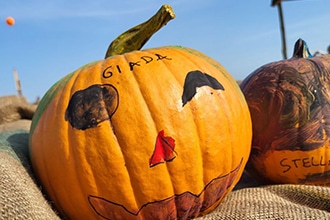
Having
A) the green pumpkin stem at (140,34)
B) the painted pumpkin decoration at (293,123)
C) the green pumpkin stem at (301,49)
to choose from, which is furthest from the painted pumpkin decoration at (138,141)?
the green pumpkin stem at (301,49)

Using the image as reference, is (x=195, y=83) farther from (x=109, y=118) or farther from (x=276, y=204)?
(x=276, y=204)

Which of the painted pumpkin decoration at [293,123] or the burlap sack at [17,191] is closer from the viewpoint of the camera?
the burlap sack at [17,191]

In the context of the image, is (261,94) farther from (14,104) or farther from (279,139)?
(14,104)

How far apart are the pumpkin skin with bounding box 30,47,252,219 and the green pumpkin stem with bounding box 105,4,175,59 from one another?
6.7 inches

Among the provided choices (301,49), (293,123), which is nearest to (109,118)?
(293,123)

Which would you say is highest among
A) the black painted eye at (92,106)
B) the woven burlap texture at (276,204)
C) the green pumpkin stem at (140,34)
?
the green pumpkin stem at (140,34)

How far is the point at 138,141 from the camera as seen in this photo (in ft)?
3.10

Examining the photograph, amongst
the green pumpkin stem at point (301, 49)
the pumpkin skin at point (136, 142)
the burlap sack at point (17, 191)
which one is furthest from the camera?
the green pumpkin stem at point (301, 49)

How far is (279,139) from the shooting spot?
4.31 ft

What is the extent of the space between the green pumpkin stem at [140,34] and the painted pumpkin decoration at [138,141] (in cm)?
17

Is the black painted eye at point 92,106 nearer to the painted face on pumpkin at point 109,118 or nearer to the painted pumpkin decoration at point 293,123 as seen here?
the painted face on pumpkin at point 109,118

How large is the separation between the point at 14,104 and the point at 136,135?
213cm

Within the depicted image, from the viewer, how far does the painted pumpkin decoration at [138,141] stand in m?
0.95

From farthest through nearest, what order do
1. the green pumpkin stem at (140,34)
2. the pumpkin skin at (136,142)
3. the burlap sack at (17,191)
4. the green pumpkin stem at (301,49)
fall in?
1. the green pumpkin stem at (301,49)
2. the green pumpkin stem at (140,34)
3. the pumpkin skin at (136,142)
4. the burlap sack at (17,191)
